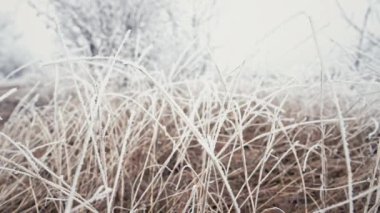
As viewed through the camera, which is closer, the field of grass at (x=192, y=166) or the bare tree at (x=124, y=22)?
the field of grass at (x=192, y=166)

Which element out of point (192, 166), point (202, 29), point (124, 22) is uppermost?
point (124, 22)

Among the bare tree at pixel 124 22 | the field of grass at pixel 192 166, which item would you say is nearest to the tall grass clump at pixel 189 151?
the field of grass at pixel 192 166

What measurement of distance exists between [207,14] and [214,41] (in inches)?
6.8

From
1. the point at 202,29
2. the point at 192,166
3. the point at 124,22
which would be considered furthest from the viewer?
the point at 124,22

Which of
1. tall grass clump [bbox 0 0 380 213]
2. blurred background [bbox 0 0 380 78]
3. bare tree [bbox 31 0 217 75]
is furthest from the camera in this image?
bare tree [bbox 31 0 217 75]

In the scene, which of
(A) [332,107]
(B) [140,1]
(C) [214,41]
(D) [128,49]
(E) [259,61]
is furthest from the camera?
(B) [140,1]

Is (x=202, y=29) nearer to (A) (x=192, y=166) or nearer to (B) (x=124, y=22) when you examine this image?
(B) (x=124, y=22)

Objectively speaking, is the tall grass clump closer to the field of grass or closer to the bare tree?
the field of grass

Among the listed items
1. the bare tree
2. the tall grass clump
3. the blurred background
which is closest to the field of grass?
the tall grass clump

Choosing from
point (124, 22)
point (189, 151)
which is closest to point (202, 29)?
point (124, 22)

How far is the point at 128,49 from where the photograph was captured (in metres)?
1.90

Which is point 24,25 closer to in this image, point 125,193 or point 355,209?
point 125,193

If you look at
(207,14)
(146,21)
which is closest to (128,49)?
(146,21)

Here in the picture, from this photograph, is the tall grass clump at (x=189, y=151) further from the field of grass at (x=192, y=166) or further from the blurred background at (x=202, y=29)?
the blurred background at (x=202, y=29)
